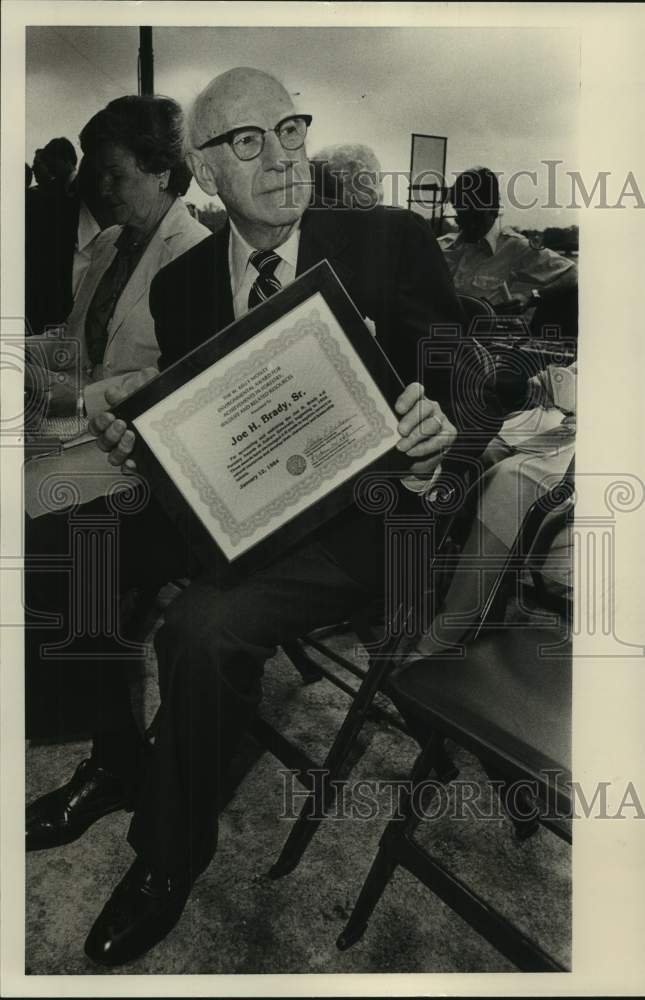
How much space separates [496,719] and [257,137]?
2.94 feet

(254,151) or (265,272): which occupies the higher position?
(254,151)

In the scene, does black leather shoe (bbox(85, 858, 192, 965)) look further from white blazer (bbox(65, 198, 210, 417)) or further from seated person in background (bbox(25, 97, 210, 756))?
white blazer (bbox(65, 198, 210, 417))

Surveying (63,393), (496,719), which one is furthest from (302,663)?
(63,393)

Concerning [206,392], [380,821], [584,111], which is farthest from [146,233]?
[380,821]

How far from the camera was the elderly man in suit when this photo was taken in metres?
1.17

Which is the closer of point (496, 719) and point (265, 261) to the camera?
point (496, 719)

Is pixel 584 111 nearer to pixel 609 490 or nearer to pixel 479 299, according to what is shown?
pixel 479 299

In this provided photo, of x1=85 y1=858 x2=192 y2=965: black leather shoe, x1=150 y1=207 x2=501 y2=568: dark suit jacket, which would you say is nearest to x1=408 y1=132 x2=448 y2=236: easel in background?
x1=150 y1=207 x2=501 y2=568: dark suit jacket

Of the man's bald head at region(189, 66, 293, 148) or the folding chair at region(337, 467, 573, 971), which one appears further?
the man's bald head at region(189, 66, 293, 148)

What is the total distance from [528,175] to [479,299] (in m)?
0.21

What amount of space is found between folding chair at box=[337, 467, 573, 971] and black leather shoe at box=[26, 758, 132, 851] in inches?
16.2

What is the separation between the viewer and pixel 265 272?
1189 millimetres

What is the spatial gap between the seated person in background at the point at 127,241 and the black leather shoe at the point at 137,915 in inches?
28.5

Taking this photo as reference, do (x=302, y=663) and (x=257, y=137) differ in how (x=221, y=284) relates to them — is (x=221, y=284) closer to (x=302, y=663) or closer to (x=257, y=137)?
(x=257, y=137)
